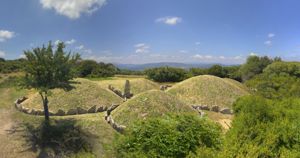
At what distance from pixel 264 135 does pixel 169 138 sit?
18.4ft

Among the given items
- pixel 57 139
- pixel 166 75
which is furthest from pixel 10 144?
pixel 166 75

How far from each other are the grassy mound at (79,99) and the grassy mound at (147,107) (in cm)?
421

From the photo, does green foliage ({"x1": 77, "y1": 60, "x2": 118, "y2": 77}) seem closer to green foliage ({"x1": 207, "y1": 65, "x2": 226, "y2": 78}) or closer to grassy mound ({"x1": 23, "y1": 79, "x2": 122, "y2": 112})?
green foliage ({"x1": 207, "y1": 65, "x2": 226, "y2": 78})

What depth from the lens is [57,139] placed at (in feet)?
61.9

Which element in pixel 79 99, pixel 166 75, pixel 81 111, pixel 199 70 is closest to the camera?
pixel 81 111

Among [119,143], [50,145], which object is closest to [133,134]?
[119,143]

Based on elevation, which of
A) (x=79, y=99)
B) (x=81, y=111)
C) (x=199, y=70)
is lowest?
(x=81, y=111)

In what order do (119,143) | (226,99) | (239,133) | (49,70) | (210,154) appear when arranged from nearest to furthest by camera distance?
(210,154)
(119,143)
(239,133)
(49,70)
(226,99)

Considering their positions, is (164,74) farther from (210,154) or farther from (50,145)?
(210,154)

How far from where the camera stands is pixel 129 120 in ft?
70.9

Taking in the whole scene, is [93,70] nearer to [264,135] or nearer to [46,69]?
[46,69]

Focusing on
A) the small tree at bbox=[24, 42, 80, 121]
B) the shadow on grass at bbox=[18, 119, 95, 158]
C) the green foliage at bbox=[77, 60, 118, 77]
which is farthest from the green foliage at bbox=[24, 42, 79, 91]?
the green foliage at bbox=[77, 60, 118, 77]

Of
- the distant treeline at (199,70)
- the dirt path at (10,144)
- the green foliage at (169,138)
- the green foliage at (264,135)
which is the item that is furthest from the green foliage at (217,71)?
the green foliage at (169,138)

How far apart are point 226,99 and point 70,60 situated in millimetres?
17005
